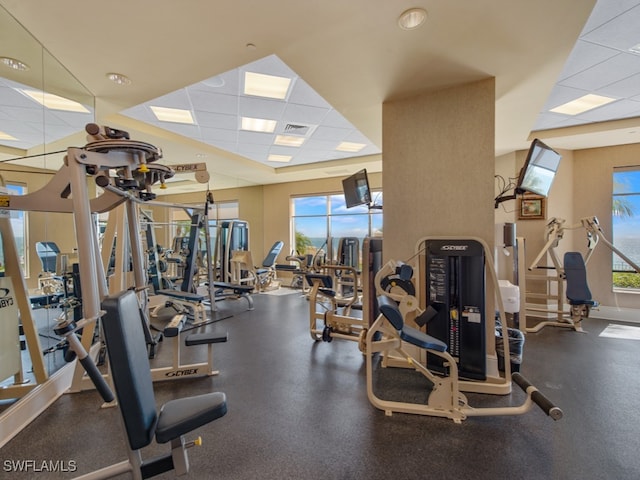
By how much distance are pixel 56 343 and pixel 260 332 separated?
215 cm

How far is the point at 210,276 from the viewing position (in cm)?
478

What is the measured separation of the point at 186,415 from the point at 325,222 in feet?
22.9

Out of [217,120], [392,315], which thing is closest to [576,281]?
[392,315]

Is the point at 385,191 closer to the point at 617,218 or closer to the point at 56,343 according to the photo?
the point at 56,343

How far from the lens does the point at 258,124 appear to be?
453 centimetres

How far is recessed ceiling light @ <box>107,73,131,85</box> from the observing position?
9.19 feet

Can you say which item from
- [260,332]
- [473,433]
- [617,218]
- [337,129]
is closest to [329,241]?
[337,129]

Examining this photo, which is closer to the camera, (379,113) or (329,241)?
(379,113)

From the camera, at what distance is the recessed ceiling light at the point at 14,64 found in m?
2.36

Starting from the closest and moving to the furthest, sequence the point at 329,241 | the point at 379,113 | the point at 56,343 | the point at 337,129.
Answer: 1. the point at 56,343
2. the point at 379,113
3. the point at 337,129
4. the point at 329,241

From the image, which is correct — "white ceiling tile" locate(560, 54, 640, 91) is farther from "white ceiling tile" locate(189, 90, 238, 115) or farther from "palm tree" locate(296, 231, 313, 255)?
"palm tree" locate(296, 231, 313, 255)

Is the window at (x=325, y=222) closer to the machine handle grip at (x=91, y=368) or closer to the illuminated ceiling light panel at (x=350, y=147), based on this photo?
the illuminated ceiling light panel at (x=350, y=147)

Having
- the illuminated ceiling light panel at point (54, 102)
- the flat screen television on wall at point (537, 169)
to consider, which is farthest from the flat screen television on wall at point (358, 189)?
the illuminated ceiling light panel at point (54, 102)

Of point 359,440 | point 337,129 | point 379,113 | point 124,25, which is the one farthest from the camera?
point 337,129
